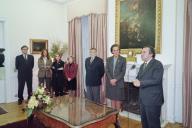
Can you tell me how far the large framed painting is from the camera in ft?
13.2

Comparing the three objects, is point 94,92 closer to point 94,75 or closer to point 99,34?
point 94,75

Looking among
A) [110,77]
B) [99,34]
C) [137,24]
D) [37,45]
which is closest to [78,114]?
[110,77]

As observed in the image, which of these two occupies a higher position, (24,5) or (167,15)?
(24,5)

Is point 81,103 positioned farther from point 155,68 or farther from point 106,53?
point 106,53

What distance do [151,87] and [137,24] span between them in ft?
6.37

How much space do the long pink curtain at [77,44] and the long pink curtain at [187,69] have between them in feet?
10.2

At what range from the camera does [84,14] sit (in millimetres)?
5746

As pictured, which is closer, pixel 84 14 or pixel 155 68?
pixel 155 68

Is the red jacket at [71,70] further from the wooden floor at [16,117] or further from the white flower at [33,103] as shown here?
the white flower at [33,103]

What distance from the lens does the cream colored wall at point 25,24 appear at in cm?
567

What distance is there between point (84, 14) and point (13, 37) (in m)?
2.10

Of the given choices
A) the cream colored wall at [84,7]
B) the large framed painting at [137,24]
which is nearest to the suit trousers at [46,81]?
the cream colored wall at [84,7]

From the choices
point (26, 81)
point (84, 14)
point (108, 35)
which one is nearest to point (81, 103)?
point (108, 35)

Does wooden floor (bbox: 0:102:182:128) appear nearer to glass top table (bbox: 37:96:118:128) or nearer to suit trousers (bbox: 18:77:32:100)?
suit trousers (bbox: 18:77:32:100)
